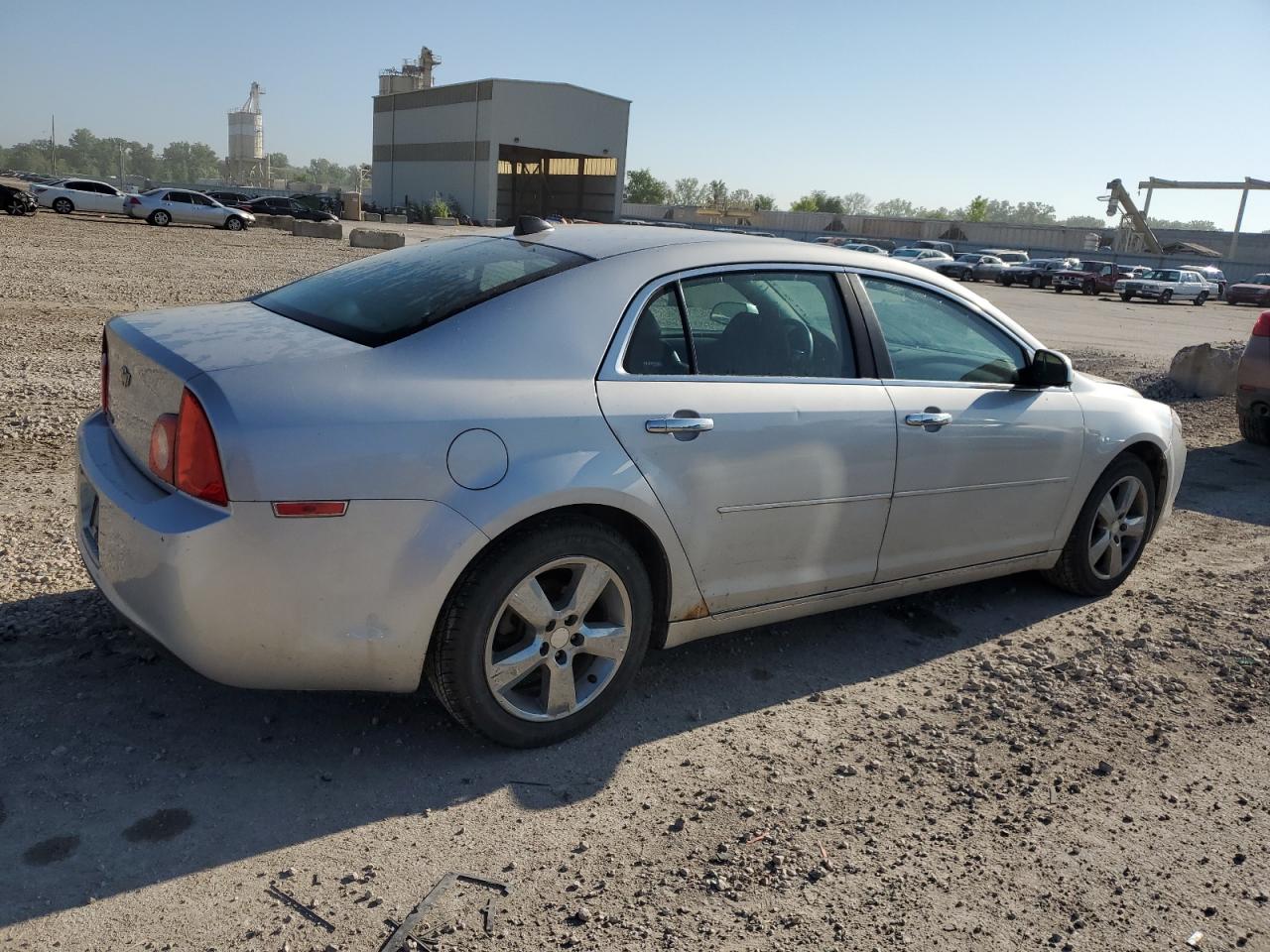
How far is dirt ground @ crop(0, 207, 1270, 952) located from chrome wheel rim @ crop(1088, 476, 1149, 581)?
0.37 metres

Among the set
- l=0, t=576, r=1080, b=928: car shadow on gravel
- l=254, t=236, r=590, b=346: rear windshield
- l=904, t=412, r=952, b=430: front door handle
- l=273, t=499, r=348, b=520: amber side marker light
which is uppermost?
l=254, t=236, r=590, b=346: rear windshield

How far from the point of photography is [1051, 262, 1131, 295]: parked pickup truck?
41625mm

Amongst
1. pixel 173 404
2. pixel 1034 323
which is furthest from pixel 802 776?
pixel 1034 323

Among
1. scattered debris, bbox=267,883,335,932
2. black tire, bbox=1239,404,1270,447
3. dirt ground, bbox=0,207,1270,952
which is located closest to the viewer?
scattered debris, bbox=267,883,335,932

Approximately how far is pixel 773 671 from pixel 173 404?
238cm

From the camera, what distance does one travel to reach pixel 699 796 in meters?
3.06

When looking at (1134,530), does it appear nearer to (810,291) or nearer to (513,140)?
(810,291)

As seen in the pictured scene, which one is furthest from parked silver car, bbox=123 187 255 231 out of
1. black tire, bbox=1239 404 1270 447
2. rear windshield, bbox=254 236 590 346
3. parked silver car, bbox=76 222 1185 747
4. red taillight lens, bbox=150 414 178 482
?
red taillight lens, bbox=150 414 178 482

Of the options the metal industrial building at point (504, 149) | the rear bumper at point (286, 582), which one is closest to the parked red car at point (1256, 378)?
the rear bumper at point (286, 582)

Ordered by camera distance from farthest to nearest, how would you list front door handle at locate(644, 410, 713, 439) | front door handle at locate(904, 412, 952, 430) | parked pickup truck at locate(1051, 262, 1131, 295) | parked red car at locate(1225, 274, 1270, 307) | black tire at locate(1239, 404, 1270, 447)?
parked red car at locate(1225, 274, 1270, 307) < parked pickup truck at locate(1051, 262, 1131, 295) < black tire at locate(1239, 404, 1270, 447) < front door handle at locate(904, 412, 952, 430) < front door handle at locate(644, 410, 713, 439)

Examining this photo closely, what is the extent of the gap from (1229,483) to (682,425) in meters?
6.26

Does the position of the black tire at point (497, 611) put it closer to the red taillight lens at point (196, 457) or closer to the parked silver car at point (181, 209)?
the red taillight lens at point (196, 457)

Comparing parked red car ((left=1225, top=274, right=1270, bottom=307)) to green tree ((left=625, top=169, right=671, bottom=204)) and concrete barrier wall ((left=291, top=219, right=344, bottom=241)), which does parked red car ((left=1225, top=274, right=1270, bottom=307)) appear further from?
green tree ((left=625, top=169, right=671, bottom=204))

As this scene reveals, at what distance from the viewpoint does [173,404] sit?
285 cm
